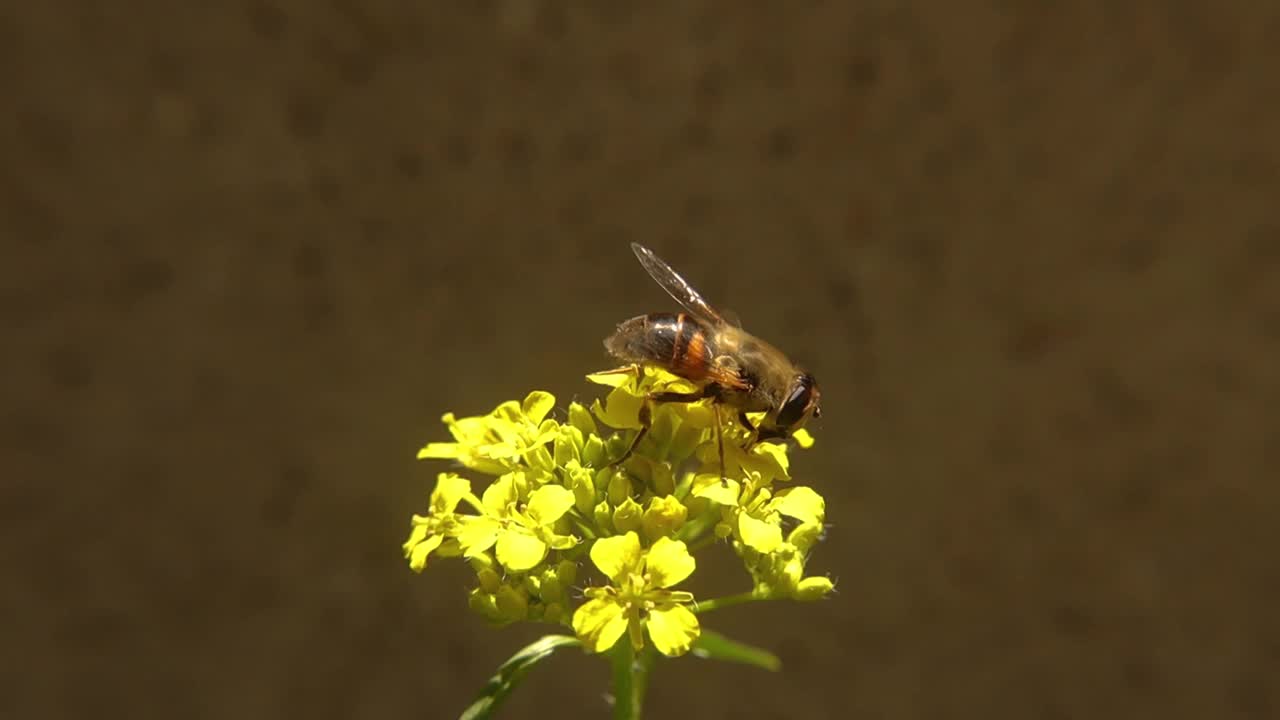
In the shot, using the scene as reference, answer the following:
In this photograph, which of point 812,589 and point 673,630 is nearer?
point 673,630

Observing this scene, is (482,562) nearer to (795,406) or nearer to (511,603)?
(511,603)

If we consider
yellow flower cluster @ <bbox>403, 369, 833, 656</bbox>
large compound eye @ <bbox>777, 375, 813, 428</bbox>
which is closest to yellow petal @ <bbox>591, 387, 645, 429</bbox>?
yellow flower cluster @ <bbox>403, 369, 833, 656</bbox>

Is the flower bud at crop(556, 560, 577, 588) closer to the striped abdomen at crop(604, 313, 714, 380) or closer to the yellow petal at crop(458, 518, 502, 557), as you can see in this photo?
the yellow petal at crop(458, 518, 502, 557)

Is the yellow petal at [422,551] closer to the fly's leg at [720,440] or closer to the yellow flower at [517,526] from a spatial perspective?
the yellow flower at [517,526]

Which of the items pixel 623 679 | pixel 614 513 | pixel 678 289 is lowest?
pixel 623 679

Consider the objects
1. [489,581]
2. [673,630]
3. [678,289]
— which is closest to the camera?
[673,630]

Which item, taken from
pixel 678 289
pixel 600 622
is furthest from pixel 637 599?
pixel 678 289
